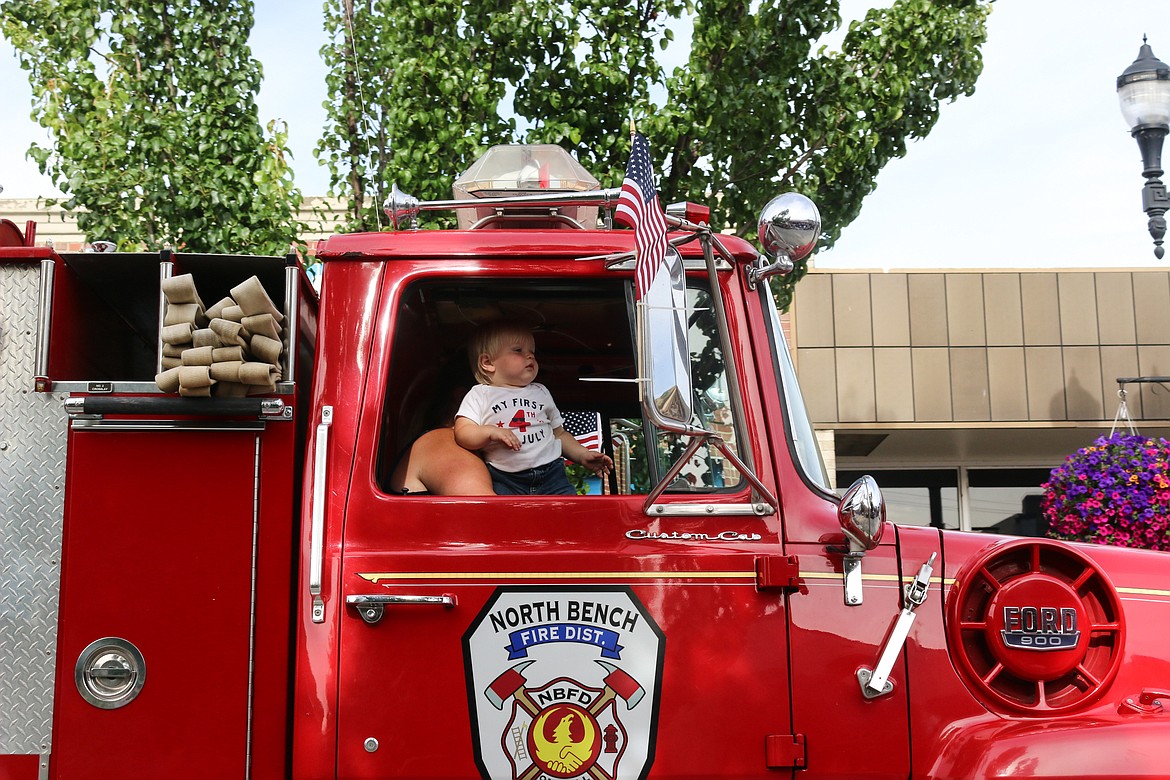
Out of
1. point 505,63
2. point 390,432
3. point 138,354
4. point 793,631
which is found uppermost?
point 505,63

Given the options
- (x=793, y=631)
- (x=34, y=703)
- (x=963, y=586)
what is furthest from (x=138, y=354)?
(x=963, y=586)

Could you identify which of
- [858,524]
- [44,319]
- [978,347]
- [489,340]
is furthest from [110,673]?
[978,347]

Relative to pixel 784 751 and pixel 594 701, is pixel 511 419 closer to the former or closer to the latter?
pixel 594 701

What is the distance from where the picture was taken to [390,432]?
10.9 feet

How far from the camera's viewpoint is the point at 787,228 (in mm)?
3186

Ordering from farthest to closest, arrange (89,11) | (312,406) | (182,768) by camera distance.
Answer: (89,11)
(312,406)
(182,768)

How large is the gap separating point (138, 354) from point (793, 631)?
7.54 feet

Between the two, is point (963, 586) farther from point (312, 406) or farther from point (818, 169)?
point (818, 169)

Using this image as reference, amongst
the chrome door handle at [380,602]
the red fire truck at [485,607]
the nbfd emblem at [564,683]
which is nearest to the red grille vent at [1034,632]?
the red fire truck at [485,607]

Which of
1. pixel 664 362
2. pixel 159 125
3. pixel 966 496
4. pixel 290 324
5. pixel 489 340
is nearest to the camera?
pixel 664 362

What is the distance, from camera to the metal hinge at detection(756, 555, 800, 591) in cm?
301

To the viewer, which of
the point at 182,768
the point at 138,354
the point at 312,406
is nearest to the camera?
the point at 182,768

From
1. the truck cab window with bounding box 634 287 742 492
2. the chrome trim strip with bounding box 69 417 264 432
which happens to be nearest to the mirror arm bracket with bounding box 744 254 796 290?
the truck cab window with bounding box 634 287 742 492

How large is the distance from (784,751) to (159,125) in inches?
275
